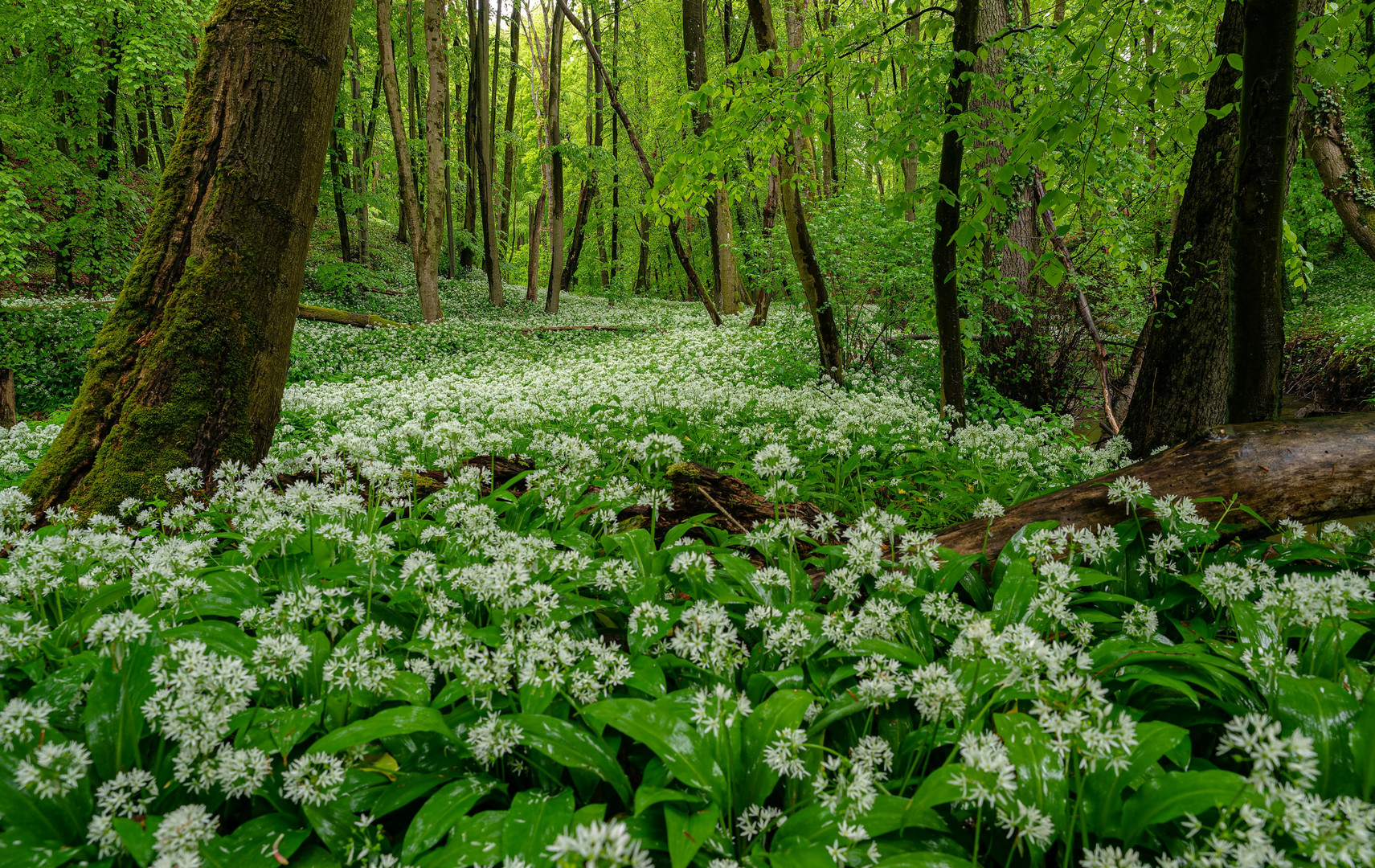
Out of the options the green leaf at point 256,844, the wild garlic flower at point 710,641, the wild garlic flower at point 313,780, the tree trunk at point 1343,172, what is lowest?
the green leaf at point 256,844

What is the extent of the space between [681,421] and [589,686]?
12.6 ft

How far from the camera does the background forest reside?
1.40 metres

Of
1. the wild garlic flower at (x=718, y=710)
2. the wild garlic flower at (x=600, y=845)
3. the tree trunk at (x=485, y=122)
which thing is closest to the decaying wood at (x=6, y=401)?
the wild garlic flower at (x=718, y=710)

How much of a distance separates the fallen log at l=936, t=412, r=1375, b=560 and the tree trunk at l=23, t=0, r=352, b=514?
155 inches

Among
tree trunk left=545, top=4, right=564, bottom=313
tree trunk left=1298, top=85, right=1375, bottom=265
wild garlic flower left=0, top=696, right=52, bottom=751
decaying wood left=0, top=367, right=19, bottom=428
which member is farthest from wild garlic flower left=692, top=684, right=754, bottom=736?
tree trunk left=545, top=4, right=564, bottom=313

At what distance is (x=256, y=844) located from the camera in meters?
1.39

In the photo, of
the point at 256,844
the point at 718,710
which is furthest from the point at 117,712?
the point at 718,710

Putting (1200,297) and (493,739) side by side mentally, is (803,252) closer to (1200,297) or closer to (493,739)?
(1200,297)

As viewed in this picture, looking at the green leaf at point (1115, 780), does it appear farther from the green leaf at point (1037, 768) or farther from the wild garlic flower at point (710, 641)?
the wild garlic flower at point (710, 641)

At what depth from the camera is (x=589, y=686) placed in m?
1.70

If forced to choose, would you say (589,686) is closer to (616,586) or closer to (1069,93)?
(616,586)

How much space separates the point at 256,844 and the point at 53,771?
0.44 m

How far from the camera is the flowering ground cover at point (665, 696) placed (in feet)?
4.35

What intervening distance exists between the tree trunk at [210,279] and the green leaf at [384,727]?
253cm
